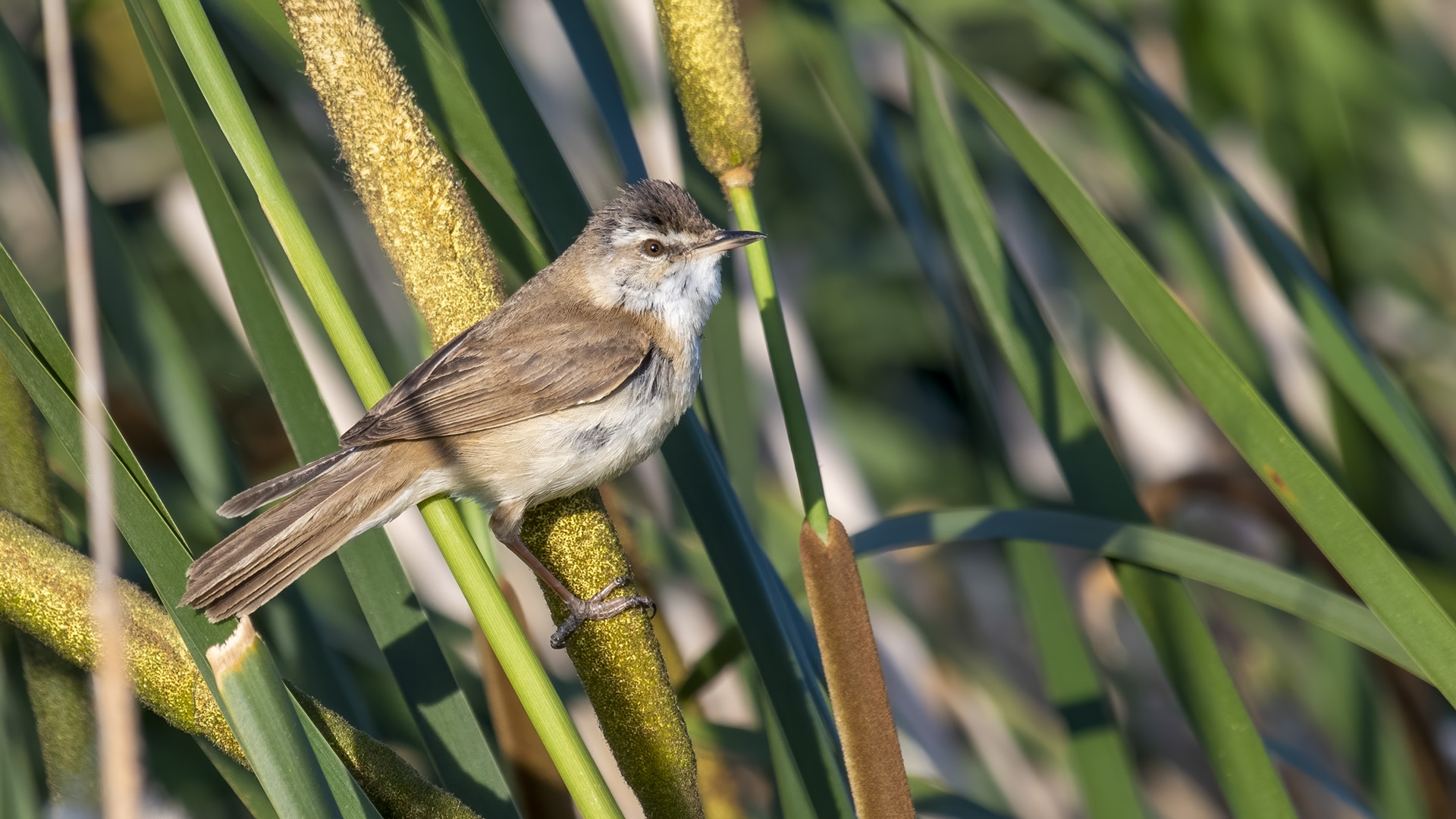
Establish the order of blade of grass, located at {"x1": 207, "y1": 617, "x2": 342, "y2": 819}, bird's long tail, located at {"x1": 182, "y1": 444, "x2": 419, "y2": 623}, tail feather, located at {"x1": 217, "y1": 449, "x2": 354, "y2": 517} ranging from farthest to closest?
1. tail feather, located at {"x1": 217, "y1": 449, "x2": 354, "y2": 517}
2. bird's long tail, located at {"x1": 182, "y1": 444, "x2": 419, "y2": 623}
3. blade of grass, located at {"x1": 207, "y1": 617, "x2": 342, "y2": 819}

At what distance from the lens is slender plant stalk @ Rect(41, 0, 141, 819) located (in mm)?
809

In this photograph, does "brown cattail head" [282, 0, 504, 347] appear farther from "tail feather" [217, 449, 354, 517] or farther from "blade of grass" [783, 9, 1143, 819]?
"blade of grass" [783, 9, 1143, 819]

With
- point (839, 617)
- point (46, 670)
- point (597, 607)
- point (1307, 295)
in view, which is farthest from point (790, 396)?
point (46, 670)

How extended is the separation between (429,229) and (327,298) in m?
0.33

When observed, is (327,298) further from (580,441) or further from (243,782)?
(580,441)

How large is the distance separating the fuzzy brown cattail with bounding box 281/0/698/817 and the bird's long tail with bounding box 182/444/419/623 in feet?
1.17

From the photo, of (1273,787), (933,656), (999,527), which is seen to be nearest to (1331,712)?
(933,656)

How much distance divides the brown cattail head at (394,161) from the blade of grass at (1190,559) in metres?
0.73

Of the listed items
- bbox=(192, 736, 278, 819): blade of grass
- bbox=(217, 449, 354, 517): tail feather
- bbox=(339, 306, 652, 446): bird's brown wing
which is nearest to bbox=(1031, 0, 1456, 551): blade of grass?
bbox=(339, 306, 652, 446): bird's brown wing

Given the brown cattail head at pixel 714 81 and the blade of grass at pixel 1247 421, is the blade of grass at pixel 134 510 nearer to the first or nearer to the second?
the brown cattail head at pixel 714 81

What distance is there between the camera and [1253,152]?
3135mm

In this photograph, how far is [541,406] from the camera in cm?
211

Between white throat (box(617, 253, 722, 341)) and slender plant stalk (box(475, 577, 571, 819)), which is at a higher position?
white throat (box(617, 253, 722, 341))

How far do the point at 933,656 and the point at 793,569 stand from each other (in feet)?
2.21
